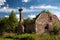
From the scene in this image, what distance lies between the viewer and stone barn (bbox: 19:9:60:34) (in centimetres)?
4216

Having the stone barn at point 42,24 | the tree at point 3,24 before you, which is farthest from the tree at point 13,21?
the stone barn at point 42,24

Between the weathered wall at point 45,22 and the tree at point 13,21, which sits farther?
the tree at point 13,21

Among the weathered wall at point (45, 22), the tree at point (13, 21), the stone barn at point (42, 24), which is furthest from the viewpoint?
the tree at point (13, 21)

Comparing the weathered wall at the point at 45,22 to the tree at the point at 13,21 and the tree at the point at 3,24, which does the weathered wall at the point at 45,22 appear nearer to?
the tree at the point at 13,21

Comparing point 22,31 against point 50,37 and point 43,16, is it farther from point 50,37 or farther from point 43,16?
point 50,37

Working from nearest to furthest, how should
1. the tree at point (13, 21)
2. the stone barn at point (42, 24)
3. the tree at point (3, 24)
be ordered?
the stone barn at point (42, 24) < the tree at point (13, 21) < the tree at point (3, 24)

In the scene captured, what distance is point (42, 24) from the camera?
4316 centimetres

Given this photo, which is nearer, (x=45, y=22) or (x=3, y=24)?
(x=45, y=22)

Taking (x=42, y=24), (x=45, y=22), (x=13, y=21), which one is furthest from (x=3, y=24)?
(x=42, y=24)

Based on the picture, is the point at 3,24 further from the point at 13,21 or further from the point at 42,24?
the point at 42,24

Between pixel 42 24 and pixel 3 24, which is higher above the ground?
pixel 42 24

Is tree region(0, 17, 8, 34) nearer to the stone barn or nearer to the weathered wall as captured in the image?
the stone barn

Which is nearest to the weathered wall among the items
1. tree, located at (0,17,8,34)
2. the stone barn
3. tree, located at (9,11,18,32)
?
the stone barn

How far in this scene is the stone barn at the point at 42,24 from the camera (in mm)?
42156
